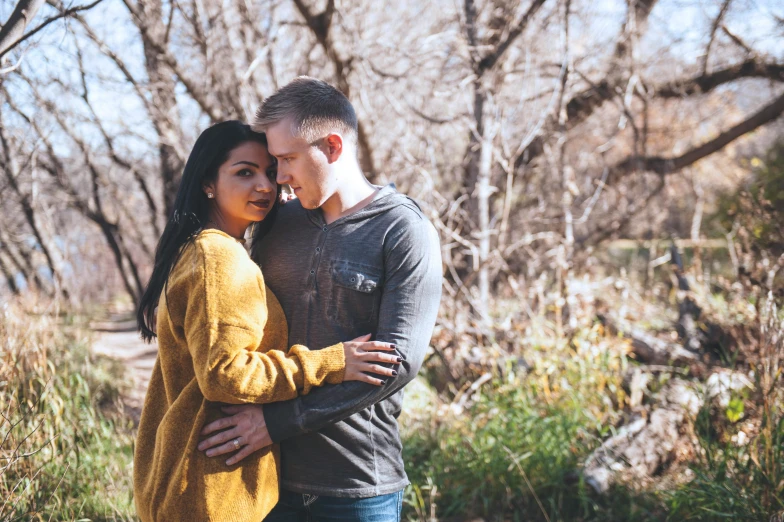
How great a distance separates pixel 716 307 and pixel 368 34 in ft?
15.5

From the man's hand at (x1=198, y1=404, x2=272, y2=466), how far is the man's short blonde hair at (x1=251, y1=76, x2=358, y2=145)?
0.79m

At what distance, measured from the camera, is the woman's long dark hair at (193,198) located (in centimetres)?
181

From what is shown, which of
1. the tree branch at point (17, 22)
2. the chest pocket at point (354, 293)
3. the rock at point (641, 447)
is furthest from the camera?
the rock at point (641, 447)

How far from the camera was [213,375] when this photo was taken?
1.55 meters

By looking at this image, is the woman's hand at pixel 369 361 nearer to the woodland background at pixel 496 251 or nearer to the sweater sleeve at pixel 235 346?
the sweater sleeve at pixel 235 346

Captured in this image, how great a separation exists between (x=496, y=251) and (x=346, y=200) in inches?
140

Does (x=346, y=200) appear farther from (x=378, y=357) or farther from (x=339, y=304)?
(x=378, y=357)

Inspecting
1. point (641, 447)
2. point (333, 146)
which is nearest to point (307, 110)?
point (333, 146)

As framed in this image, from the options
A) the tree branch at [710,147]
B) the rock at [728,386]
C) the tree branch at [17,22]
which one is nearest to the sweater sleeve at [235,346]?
the tree branch at [17,22]

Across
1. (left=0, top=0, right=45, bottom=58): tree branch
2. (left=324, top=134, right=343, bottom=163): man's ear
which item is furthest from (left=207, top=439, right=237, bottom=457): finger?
(left=0, top=0, right=45, bottom=58): tree branch

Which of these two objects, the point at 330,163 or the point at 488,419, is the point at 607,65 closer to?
the point at 488,419

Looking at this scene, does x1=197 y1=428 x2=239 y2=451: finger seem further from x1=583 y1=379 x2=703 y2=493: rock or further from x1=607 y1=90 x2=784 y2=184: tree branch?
x1=607 y1=90 x2=784 y2=184: tree branch

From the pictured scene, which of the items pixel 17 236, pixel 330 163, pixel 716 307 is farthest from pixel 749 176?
pixel 17 236

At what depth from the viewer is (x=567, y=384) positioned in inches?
170
